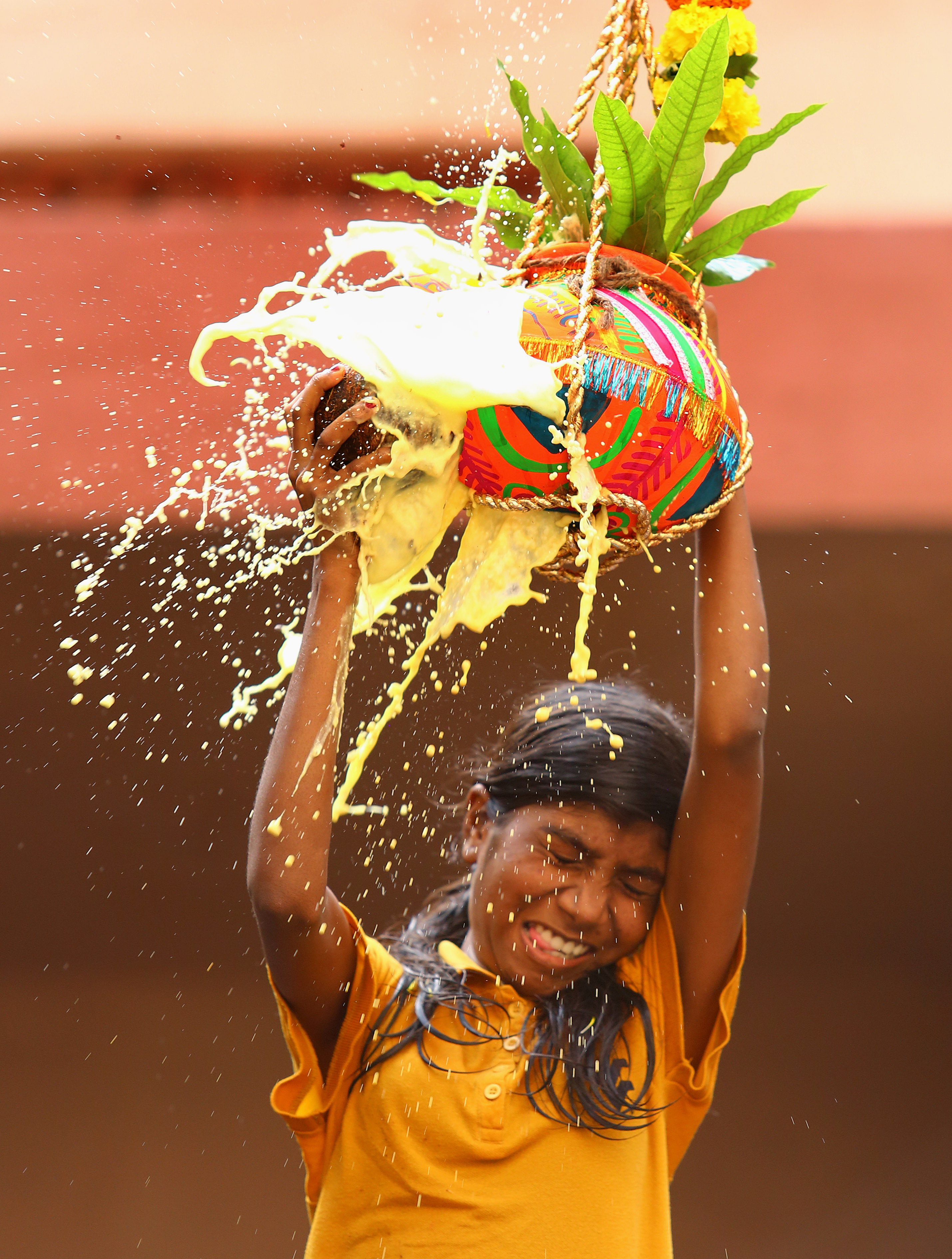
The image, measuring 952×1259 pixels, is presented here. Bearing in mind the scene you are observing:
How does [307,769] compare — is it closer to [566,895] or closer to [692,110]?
[566,895]

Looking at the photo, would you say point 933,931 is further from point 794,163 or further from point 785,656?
point 794,163

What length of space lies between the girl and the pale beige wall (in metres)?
1.59

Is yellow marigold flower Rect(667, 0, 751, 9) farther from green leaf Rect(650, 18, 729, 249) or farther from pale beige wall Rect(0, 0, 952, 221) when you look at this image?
pale beige wall Rect(0, 0, 952, 221)

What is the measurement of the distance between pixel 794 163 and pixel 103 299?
1.50 meters

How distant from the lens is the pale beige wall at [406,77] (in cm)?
251

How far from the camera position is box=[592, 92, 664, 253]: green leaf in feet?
3.58

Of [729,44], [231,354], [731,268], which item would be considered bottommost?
[231,354]

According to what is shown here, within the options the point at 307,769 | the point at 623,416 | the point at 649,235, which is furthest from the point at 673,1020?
the point at 649,235

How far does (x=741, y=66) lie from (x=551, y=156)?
26cm

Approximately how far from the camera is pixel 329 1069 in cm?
143

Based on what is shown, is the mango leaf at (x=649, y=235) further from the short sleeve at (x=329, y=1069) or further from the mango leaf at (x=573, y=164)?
the short sleeve at (x=329, y=1069)

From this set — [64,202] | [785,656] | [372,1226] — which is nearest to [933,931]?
[785,656]

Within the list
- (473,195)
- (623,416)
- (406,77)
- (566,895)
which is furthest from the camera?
(406,77)

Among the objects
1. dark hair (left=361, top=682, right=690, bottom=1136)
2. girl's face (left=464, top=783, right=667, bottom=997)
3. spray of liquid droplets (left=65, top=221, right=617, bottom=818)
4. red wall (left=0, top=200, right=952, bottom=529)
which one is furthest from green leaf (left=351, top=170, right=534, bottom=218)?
red wall (left=0, top=200, right=952, bottom=529)
